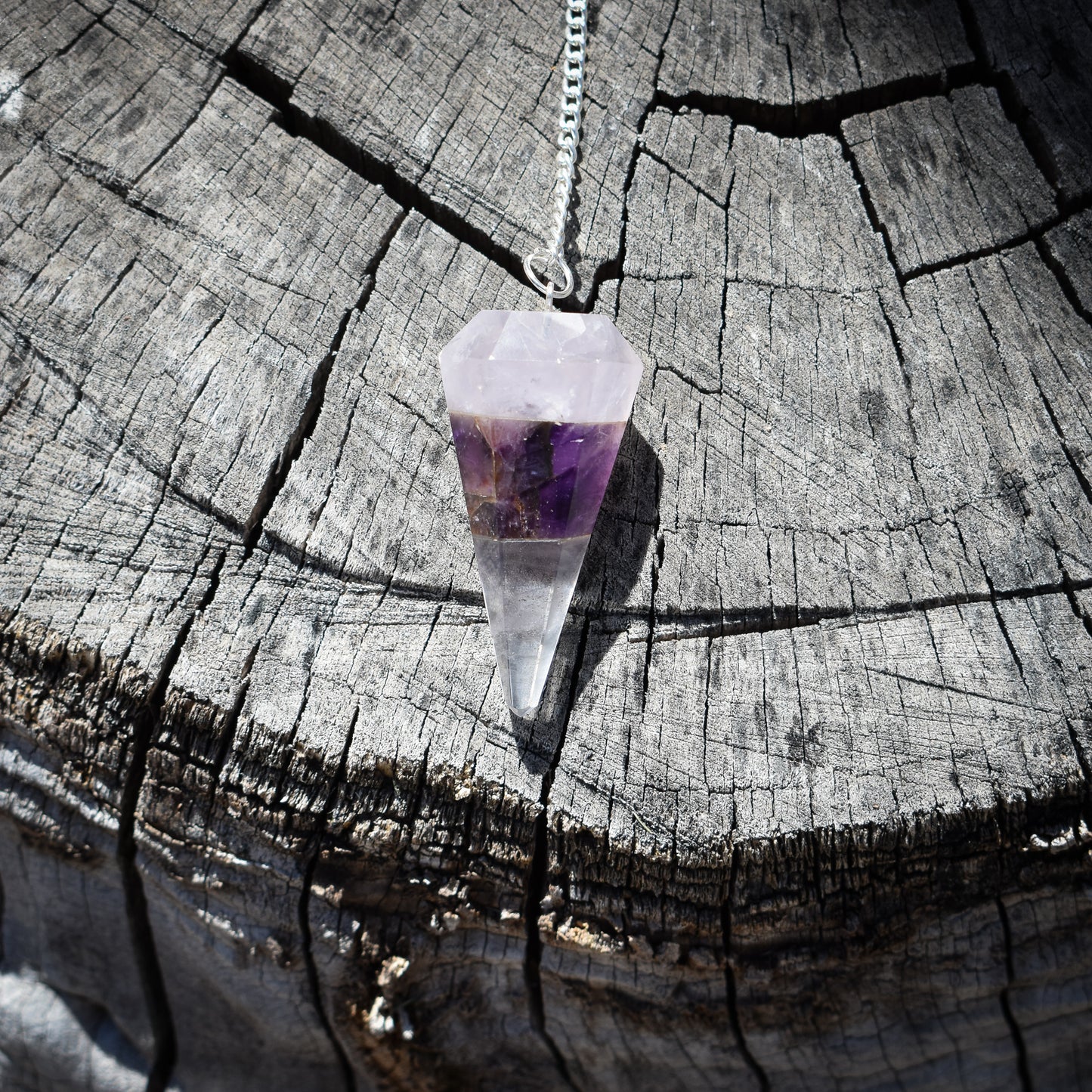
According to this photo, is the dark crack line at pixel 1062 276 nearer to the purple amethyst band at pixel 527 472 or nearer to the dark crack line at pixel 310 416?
the purple amethyst band at pixel 527 472

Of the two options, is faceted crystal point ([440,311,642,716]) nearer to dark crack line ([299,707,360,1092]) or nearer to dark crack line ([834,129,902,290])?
dark crack line ([299,707,360,1092])

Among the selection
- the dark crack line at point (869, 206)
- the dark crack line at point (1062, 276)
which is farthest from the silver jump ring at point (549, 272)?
the dark crack line at point (1062, 276)

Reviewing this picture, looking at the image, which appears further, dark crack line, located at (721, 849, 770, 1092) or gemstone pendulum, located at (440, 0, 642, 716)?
gemstone pendulum, located at (440, 0, 642, 716)

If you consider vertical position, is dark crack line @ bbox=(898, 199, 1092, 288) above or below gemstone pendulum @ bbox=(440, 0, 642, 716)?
above

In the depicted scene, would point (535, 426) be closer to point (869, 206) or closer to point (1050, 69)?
point (869, 206)

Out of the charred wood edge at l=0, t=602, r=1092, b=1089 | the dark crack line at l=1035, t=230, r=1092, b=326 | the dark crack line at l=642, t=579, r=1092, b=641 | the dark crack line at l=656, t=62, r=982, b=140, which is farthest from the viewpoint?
the dark crack line at l=656, t=62, r=982, b=140

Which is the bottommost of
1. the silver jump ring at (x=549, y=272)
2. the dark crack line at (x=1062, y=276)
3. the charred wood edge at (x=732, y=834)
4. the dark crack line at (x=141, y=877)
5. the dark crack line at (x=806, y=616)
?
the dark crack line at (x=141, y=877)

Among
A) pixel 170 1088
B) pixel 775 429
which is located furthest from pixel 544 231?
pixel 170 1088

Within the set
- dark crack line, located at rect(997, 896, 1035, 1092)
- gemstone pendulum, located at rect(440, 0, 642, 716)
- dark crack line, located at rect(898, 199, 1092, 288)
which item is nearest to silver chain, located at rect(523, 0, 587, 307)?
gemstone pendulum, located at rect(440, 0, 642, 716)
